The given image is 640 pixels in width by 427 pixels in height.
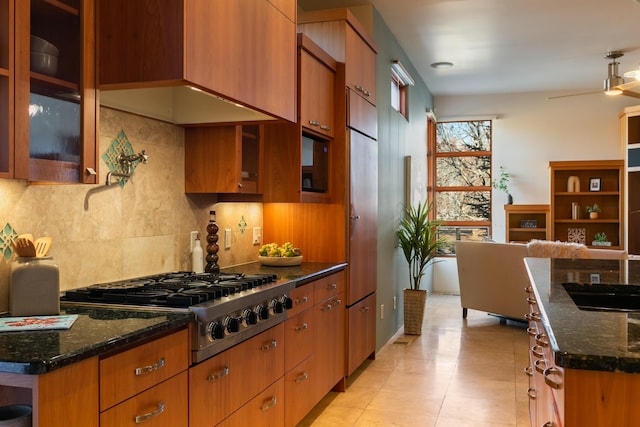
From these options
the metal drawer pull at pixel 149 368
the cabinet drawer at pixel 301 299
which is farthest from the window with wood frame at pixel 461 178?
the metal drawer pull at pixel 149 368

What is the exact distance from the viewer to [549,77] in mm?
6996

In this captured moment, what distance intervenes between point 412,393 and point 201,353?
2176mm

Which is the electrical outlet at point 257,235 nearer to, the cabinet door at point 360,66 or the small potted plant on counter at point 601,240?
the cabinet door at point 360,66

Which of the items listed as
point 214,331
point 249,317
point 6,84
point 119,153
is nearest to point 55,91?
point 6,84

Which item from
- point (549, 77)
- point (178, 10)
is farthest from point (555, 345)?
point (549, 77)

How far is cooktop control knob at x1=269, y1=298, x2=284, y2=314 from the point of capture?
2.53 meters

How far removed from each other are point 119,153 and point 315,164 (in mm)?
1358

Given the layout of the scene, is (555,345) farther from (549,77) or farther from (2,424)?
(549,77)

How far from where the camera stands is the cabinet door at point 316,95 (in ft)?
10.6

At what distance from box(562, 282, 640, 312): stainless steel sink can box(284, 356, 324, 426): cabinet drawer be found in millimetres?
1349

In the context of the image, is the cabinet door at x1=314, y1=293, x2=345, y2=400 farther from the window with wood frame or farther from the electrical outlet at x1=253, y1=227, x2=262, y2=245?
the window with wood frame

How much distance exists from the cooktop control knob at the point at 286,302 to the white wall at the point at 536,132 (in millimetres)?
5711

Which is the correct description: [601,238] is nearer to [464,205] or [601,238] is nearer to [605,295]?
[464,205]

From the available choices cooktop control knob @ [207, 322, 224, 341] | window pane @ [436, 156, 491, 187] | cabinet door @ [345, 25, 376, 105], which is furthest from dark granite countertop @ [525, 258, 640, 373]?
window pane @ [436, 156, 491, 187]
